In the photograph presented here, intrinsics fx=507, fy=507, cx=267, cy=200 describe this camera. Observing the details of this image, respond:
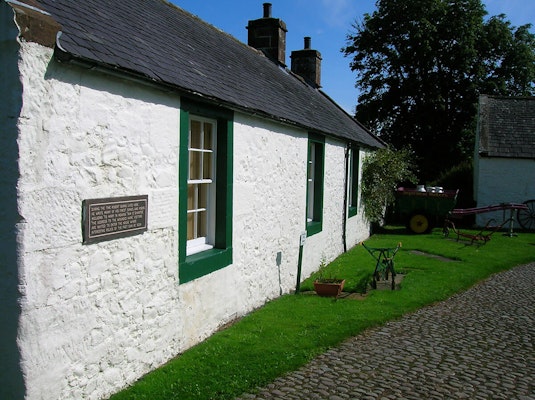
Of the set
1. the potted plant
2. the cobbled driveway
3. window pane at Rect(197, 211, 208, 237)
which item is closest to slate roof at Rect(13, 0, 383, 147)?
window pane at Rect(197, 211, 208, 237)

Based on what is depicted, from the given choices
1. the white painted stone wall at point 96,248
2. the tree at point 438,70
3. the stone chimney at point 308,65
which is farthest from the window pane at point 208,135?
the tree at point 438,70

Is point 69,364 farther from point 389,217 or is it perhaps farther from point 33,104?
point 389,217

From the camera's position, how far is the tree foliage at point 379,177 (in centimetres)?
1600

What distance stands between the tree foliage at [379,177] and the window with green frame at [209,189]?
996 centimetres

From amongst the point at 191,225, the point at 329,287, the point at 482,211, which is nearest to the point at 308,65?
the point at 482,211

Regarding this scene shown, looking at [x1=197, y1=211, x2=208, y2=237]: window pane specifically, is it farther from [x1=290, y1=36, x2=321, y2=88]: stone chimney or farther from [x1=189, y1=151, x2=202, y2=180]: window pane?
[x1=290, y1=36, x2=321, y2=88]: stone chimney

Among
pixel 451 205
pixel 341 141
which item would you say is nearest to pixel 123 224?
pixel 341 141

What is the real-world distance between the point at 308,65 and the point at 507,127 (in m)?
9.44

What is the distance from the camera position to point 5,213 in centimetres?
350

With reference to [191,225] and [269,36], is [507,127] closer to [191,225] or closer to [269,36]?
[269,36]

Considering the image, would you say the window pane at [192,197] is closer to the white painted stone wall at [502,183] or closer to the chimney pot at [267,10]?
the chimney pot at [267,10]

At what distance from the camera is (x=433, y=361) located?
5.54 m

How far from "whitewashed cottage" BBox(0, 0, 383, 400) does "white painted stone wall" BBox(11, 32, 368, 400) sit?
1 cm

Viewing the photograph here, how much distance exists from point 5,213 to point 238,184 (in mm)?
3546
